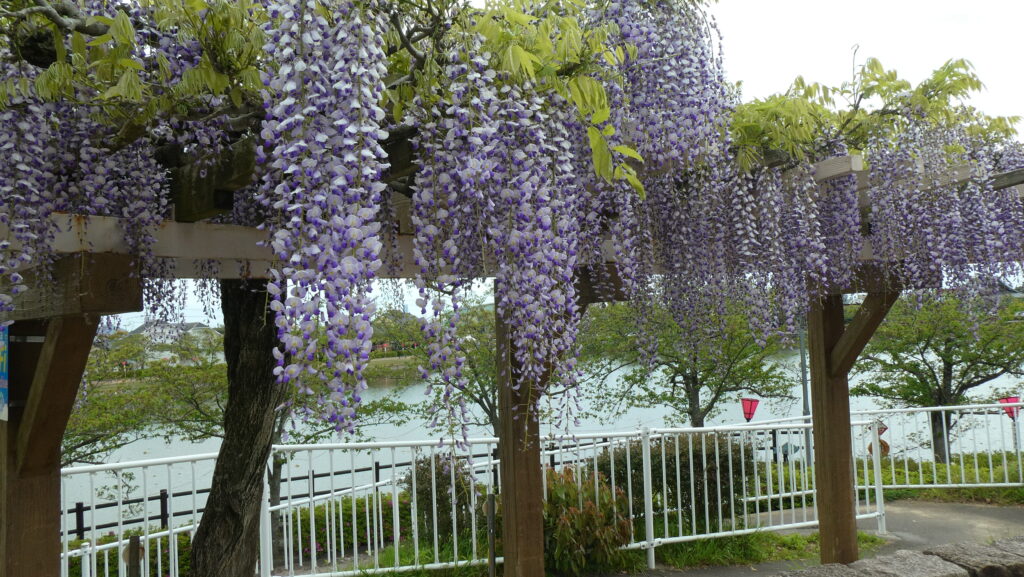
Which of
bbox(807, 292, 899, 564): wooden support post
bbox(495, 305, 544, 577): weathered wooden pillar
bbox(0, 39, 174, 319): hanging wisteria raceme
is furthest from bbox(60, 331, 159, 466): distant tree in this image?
bbox(807, 292, 899, 564): wooden support post

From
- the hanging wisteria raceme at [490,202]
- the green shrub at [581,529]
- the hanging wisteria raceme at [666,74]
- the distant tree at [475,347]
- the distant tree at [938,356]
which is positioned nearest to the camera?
the hanging wisteria raceme at [490,202]

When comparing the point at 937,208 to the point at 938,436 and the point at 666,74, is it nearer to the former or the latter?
the point at 666,74

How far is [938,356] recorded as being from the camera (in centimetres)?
1013

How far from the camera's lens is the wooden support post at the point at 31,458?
8.46 ft

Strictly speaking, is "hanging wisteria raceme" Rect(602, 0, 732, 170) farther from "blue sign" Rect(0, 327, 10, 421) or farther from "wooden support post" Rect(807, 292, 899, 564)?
"wooden support post" Rect(807, 292, 899, 564)

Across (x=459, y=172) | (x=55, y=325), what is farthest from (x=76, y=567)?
(x=459, y=172)

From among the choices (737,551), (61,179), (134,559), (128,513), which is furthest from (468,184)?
(128,513)

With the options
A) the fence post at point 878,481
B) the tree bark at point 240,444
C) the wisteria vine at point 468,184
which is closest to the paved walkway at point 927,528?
the fence post at point 878,481

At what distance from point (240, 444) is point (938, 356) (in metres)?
9.42

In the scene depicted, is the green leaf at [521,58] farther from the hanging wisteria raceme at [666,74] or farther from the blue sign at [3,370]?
the blue sign at [3,370]

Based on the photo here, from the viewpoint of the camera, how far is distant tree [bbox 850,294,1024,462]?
913 centimetres

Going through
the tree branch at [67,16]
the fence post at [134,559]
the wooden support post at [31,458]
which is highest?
the tree branch at [67,16]

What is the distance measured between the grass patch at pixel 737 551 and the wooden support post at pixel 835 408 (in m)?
1.08

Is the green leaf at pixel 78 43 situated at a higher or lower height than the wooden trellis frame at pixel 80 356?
higher
